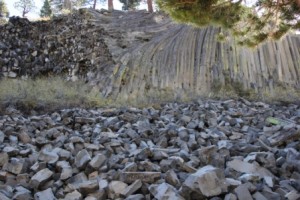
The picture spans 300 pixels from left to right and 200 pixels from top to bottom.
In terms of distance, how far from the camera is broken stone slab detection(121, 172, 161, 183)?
6.00ft

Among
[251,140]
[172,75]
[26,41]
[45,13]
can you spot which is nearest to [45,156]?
[251,140]

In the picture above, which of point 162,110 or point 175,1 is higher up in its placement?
point 175,1

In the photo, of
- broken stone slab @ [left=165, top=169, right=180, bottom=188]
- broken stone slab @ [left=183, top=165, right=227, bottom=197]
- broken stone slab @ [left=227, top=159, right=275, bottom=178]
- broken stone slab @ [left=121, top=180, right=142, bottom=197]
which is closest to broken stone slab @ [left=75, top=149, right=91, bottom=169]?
broken stone slab @ [left=121, top=180, right=142, bottom=197]

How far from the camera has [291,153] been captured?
2230mm

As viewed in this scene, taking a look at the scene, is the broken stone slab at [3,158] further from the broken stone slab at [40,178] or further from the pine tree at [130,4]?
the pine tree at [130,4]

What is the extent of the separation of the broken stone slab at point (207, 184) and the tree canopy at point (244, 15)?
1.54 m

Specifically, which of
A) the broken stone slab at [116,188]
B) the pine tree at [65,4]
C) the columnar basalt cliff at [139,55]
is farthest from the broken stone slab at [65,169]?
the pine tree at [65,4]

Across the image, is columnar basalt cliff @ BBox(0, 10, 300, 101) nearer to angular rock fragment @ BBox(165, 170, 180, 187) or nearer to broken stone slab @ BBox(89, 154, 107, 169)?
broken stone slab @ BBox(89, 154, 107, 169)

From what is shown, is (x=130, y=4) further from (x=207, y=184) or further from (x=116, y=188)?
(x=207, y=184)

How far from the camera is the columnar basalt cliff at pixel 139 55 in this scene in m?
6.97

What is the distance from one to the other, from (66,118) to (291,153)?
2.43m

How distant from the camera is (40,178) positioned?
1918 mm

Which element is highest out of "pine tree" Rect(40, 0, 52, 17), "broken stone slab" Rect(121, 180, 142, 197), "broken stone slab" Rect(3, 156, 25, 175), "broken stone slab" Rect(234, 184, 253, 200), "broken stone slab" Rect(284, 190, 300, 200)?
"pine tree" Rect(40, 0, 52, 17)

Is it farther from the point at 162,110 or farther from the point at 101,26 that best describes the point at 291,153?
the point at 101,26
